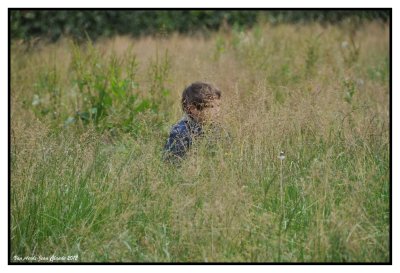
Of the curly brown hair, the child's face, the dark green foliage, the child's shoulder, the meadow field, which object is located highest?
the dark green foliage

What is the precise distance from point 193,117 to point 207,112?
0.48 feet

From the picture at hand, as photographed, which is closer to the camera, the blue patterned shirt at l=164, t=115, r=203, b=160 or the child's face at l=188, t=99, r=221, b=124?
the blue patterned shirt at l=164, t=115, r=203, b=160

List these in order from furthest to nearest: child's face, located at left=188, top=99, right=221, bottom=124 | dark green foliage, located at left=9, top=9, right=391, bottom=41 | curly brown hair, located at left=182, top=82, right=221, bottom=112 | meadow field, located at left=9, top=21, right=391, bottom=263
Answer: dark green foliage, located at left=9, top=9, right=391, bottom=41 < curly brown hair, located at left=182, top=82, right=221, bottom=112 < child's face, located at left=188, top=99, right=221, bottom=124 < meadow field, located at left=9, top=21, right=391, bottom=263

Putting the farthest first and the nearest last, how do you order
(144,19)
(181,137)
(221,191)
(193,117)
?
(144,19)
(193,117)
(181,137)
(221,191)

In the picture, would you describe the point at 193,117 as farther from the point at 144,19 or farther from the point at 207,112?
the point at 144,19

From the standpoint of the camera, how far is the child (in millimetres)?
3678

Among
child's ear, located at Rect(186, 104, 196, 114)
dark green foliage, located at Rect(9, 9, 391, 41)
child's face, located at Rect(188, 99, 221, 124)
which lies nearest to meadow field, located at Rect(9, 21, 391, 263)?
child's face, located at Rect(188, 99, 221, 124)

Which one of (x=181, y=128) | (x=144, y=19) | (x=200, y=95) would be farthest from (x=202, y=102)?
(x=144, y=19)

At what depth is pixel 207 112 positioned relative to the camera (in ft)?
12.6

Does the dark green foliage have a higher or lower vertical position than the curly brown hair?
higher

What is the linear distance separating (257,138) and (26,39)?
5.14 m

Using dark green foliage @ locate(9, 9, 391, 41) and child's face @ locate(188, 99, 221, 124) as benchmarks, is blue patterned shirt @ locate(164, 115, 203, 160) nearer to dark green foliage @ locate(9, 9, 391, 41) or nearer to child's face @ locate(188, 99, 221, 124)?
child's face @ locate(188, 99, 221, 124)

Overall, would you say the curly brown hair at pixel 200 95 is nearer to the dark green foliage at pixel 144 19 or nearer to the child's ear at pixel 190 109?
the child's ear at pixel 190 109

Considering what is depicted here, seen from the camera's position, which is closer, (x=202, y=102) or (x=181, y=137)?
(x=181, y=137)
